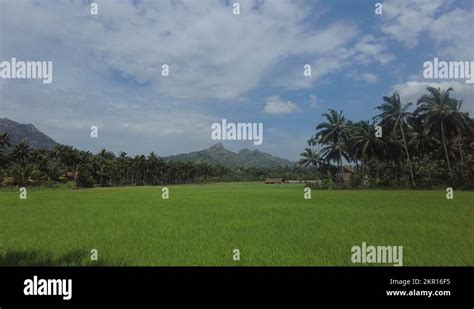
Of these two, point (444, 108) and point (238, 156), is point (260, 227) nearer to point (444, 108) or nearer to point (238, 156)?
point (238, 156)

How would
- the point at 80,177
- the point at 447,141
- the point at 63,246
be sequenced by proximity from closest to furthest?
the point at 63,246 → the point at 447,141 → the point at 80,177

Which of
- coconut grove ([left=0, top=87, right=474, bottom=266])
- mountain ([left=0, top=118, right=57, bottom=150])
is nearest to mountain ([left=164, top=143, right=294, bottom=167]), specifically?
coconut grove ([left=0, top=87, right=474, bottom=266])

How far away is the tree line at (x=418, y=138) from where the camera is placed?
5.65 metres

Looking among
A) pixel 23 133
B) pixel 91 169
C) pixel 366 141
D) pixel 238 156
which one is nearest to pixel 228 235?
pixel 238 156

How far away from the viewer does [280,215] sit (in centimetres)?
782

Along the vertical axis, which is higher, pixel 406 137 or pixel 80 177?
pixel 406 137

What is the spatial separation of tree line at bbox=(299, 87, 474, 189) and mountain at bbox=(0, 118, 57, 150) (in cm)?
399

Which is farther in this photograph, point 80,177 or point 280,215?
point 80,177

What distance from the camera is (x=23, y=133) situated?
5.57 m

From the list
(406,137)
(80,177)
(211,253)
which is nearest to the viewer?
(211,253)

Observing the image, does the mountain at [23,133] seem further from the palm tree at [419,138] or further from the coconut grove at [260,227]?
the palm tree at [419,138]
